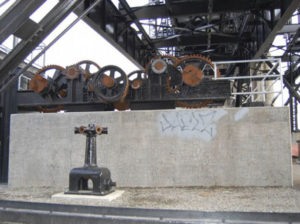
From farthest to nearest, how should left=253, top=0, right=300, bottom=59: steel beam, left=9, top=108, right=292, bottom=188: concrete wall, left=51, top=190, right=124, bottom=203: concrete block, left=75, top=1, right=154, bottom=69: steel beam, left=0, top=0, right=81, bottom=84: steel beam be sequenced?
left=75, top=1, right=154, bottom=69: steel beam
left=253, top=0, right=300, bottom=59: steel beam
left=0, top=0, right=81, bottom=84: steel beam
left=9, top=108, right=292, bottom=188: concrete wall
left=51, top=190, right=124, bottom=203: concrete block

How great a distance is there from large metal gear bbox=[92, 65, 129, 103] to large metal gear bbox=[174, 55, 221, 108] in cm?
152

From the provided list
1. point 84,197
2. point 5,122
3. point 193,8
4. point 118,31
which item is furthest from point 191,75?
point 5,122

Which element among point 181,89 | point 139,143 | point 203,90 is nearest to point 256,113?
point 203,90

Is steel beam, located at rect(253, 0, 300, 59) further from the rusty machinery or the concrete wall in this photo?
the concrete wall

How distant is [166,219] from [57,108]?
6651mm

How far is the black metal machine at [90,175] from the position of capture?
579cm

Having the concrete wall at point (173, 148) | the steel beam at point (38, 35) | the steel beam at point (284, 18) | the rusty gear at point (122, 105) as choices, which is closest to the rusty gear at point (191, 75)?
the concrete wall at point (173, 148)

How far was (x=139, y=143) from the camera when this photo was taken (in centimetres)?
712

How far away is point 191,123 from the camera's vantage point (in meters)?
6.98

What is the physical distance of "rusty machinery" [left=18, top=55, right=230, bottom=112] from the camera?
788 cm

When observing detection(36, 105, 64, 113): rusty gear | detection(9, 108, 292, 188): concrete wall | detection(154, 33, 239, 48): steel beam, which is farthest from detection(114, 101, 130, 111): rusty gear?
detection(154, 33, 239, 48): steel beam

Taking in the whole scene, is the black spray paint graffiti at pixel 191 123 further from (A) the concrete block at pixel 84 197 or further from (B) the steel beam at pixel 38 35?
(B) the steel beam at pixel 38 35

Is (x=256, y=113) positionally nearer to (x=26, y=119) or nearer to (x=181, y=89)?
(x=181, y=89)

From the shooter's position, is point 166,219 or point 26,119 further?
point 26,119
